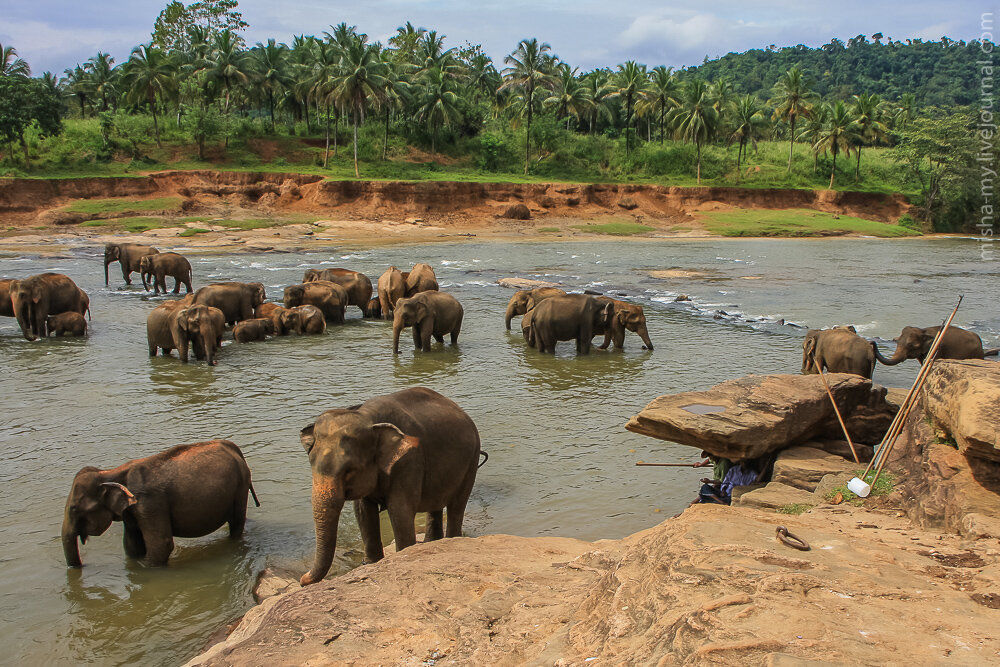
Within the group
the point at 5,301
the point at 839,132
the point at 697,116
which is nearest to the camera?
the point at 5,301

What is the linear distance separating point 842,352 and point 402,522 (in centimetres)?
904

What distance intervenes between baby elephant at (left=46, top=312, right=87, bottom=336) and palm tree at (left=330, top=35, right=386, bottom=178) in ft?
116

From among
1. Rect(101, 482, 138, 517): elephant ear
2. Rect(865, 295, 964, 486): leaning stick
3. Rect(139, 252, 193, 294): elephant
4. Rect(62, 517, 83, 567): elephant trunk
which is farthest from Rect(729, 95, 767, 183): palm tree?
Rect(62, 517, 83, 567): elephant trunk

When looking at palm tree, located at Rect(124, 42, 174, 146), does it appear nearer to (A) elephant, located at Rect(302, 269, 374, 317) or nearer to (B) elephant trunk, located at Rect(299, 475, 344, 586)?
(A) elephant, located at Rect(302, 269, 374, 317)

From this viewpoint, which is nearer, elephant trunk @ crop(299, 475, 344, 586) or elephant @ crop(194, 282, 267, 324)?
elephant trunk @ crop(299, 475, 344, 586)

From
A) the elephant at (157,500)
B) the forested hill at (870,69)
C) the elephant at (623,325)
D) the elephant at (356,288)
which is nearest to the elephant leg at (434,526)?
the elephant at (157,500)

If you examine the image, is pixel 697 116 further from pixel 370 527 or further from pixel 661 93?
pixel 370 527

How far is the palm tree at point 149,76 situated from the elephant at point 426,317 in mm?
43809

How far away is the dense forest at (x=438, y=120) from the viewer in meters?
52.3

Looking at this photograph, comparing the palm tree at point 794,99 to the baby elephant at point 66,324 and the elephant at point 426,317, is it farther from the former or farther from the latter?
the baby elephant at point 66,324

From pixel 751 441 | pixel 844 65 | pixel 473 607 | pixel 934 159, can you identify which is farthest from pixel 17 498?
pixel 844 65

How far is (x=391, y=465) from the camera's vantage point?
593 cm

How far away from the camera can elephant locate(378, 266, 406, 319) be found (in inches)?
802

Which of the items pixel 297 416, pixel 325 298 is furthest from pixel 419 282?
pixel 297 416
